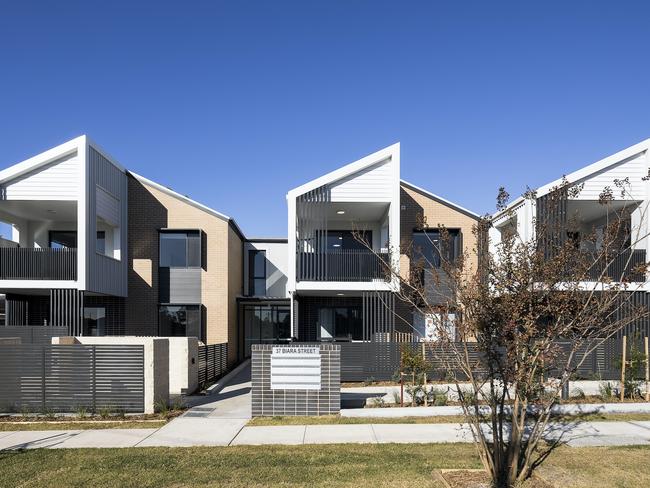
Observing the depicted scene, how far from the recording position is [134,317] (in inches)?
808

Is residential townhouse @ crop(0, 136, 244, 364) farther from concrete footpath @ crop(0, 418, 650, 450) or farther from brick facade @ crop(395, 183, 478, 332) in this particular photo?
concrete footpath @ crop(0, 418, 650, 450)

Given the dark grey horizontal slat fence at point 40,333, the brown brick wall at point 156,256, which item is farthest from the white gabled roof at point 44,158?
the dark grey horizontal slat fence at point 40,333

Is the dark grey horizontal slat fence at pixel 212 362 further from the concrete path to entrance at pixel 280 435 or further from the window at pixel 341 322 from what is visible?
the concrete path to entrance at pixel 280 435

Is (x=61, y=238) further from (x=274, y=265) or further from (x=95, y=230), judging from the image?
(x=274, y=265)

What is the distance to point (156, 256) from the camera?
68.0 feet

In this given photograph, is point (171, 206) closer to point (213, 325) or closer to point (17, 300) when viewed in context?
point (213, 325)

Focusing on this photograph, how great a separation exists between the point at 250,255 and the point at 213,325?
6.26 meters

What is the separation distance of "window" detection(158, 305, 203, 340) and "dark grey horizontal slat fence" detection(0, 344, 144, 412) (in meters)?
8.54

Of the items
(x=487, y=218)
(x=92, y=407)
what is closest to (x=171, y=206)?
(x=92, y=407)

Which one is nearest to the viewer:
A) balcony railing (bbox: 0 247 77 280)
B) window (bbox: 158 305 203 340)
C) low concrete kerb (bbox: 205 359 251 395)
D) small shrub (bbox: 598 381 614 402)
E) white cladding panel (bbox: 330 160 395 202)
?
small shrub (bbox: 598 381 614 402)

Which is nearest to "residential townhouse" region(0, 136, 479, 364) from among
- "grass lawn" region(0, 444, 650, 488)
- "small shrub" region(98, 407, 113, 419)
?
"small shrub" region(98, 407, 113, 419)

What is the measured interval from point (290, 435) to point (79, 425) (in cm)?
468

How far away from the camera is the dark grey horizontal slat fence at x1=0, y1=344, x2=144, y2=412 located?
1180 centimetres

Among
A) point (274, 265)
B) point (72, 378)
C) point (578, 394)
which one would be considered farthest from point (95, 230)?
point (578, 394)
